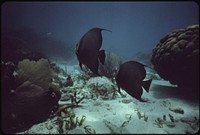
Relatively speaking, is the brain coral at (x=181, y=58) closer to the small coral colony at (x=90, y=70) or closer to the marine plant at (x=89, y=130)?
the small coral colony at (x=90, y=70)

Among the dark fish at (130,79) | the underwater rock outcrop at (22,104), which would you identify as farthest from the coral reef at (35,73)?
the dark fish at (130,79)

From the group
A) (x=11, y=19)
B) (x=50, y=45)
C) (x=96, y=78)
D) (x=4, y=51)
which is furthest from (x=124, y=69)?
(x=11, y=19)

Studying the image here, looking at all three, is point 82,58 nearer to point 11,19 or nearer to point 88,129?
point 88,129

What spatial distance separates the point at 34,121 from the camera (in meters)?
4.04

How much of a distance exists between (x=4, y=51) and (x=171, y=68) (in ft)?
31.1

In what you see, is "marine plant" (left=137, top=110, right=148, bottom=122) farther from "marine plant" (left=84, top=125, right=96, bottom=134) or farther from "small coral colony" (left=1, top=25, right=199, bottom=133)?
"marine plant" (left=84, top=125, right=96, bottom=134)

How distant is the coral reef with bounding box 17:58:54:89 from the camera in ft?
15.4

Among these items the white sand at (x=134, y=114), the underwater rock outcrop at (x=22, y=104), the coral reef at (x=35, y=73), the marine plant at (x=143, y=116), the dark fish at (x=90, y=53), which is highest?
the dark fish at (x=90, y=53)

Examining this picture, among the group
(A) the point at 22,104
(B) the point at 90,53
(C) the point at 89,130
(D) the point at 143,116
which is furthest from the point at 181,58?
(A) the point at 22,104

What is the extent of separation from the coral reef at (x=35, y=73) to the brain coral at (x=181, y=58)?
3468 millimetres

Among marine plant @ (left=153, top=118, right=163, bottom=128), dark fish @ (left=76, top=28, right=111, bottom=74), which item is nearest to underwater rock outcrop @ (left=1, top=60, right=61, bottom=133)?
dark fish @ (left=76, top=28, right=111, bottom=74)

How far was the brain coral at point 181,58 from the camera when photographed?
4922 mm

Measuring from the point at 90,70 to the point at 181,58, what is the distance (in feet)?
8.70

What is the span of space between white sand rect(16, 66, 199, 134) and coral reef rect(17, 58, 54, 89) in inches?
44.9
